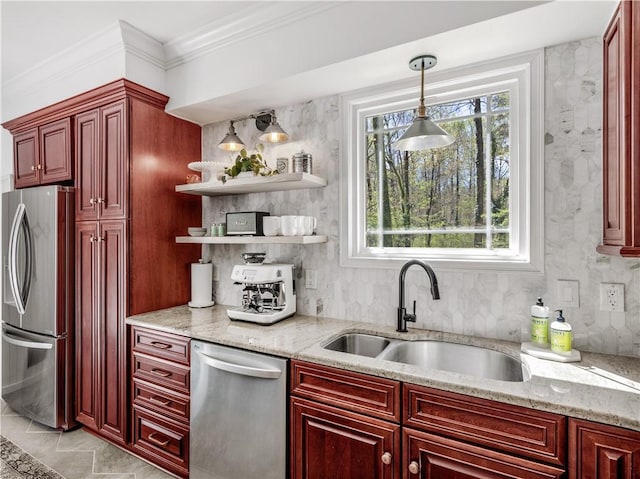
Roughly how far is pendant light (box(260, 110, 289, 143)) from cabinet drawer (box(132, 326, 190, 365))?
135 centimetres

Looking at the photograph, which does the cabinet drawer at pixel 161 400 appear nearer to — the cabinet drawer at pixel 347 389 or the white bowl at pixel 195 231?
Answer: the cabinet drawer at pixel 347 389

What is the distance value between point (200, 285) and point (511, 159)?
7.13 ft

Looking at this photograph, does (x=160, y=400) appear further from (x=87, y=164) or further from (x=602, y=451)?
(x=602, y=451)

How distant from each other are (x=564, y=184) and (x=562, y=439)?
113 centimetres

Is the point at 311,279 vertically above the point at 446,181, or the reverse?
the point at 446,181

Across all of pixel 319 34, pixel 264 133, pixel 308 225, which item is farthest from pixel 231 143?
pixel 319 34

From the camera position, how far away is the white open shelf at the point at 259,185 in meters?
2.05

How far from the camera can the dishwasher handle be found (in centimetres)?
162

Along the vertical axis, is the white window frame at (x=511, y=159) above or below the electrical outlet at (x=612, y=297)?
above

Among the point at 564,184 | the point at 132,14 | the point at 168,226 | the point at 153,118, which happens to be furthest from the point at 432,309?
the point at 132,14

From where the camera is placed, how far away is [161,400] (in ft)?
6.82

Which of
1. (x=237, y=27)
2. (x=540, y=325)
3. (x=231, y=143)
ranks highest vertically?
(x=237, y=27)

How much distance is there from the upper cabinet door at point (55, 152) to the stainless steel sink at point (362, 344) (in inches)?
90.6

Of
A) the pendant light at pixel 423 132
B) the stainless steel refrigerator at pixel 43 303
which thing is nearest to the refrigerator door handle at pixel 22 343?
the stainless steel refrigerator at pixel 43 303
